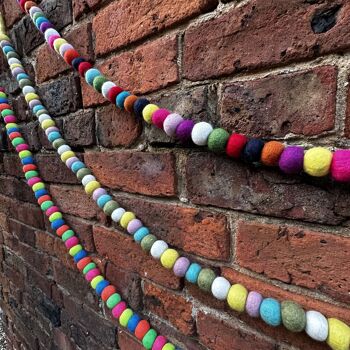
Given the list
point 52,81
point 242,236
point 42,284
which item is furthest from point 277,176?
point 42,284

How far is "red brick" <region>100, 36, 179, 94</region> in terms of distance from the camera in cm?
46

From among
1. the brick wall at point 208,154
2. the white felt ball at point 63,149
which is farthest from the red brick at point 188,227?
the white felt ball at point 63,149

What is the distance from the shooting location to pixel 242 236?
0.43 metres

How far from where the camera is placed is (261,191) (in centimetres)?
40

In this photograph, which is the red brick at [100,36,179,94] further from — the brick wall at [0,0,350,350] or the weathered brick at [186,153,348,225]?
the weathered brick at [186,153,348,225]

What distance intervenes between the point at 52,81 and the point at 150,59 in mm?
333

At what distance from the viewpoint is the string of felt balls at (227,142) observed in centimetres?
Result: 32

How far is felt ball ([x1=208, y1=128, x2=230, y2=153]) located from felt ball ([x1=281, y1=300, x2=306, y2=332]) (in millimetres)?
214

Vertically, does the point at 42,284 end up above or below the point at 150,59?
below

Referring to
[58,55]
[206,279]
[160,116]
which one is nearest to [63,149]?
[58,55]

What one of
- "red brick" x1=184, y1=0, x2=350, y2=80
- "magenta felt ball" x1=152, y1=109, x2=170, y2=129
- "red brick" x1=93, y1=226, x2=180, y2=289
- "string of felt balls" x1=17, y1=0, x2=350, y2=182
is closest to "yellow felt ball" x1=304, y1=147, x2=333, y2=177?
"string of felt balls" x1=17, y1=0, x2=350, y2=182

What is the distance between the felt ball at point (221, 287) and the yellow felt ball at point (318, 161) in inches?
8.1

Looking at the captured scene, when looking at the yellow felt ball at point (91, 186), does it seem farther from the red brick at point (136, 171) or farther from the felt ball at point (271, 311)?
the felt ball at point (271, 311)

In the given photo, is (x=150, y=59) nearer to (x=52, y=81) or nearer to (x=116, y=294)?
(x=52, y=81)
